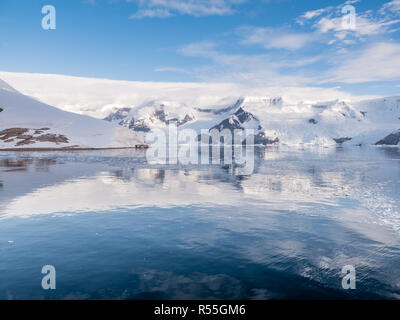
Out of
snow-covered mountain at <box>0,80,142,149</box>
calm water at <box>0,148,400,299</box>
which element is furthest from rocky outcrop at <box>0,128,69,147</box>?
calm water at <box>0,148,400,299</box>

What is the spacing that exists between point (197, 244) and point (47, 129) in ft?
356

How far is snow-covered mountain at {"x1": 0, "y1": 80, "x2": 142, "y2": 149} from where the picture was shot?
328 feet

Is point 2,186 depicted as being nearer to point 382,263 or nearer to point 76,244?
point 76,244

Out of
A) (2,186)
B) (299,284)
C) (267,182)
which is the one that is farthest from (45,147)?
(299,284)

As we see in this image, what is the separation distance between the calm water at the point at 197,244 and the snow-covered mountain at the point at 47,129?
91.2 meters

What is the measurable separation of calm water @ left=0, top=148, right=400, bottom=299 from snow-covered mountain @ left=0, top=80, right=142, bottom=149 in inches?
3591

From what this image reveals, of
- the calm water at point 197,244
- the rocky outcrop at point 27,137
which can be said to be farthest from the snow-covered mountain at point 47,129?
the calm water at point 197,244

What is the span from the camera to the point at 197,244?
1065 cm

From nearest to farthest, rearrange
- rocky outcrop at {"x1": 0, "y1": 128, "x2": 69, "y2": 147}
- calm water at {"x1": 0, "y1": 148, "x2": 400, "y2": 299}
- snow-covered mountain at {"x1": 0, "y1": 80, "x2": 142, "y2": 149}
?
calm water at {"x1": 0, "y1": 148, "x2": 400, "y2": 299} < rocky outcrop at {"x1": 0, "y1": 128, "x2": 69, "y2": 147} < snow-covered mountain at {"x1": 0, "y1": 80, "x2": 142, "y2": 149}

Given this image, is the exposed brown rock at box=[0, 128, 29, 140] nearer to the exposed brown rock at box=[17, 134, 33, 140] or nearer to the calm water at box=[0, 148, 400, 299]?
the exposed brown rock at box=[17, 134, 33, 140]

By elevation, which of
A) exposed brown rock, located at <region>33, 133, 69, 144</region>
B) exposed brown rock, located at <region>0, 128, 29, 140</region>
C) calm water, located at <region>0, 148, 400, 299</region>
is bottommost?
calm water, located at <region>0, 148, 400, 299</region>

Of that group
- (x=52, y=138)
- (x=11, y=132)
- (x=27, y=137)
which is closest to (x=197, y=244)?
→ (x=52, y=138)
